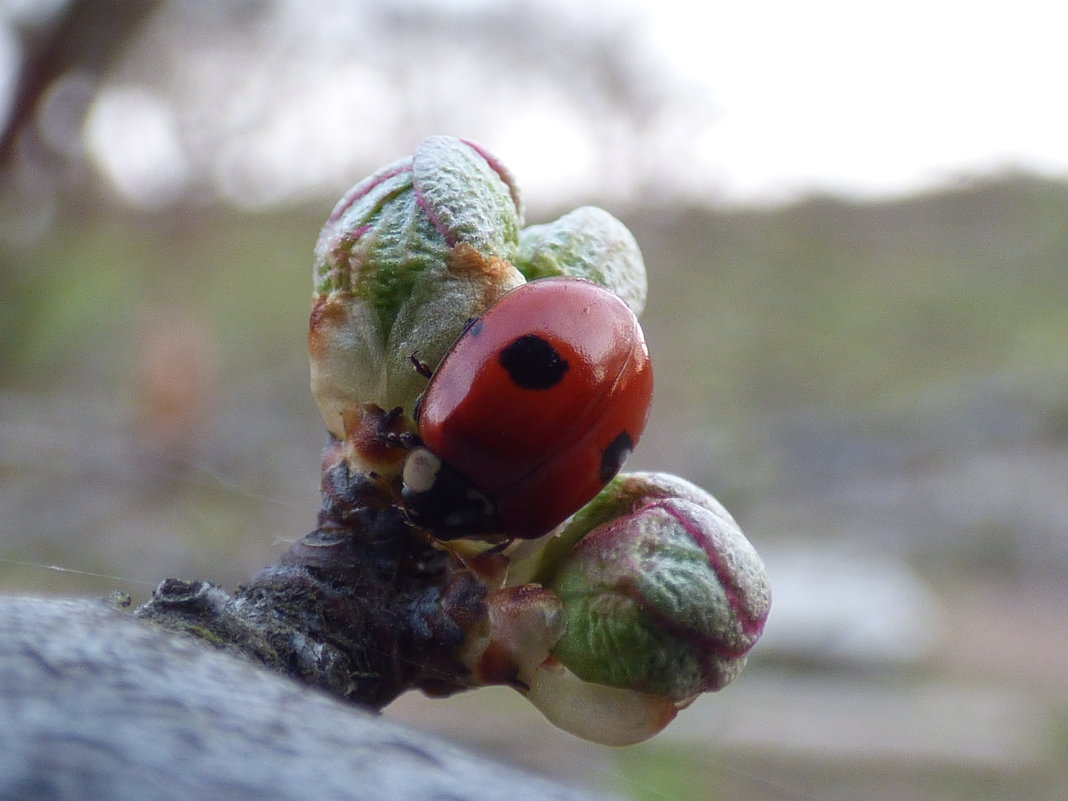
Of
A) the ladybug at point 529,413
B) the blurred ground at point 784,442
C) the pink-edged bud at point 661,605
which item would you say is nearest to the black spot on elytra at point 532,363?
the ladybug at point 529,413

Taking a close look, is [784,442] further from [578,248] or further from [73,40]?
[578,248]

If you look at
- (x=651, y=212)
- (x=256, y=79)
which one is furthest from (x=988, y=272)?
(x=256, y=79)

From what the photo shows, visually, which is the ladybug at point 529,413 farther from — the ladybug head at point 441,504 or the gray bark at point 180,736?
the gray bark at point 180,736

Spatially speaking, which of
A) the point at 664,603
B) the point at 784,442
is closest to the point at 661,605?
the point at 664,603

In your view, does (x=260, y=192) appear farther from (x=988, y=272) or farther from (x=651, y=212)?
(x=988, y=272)

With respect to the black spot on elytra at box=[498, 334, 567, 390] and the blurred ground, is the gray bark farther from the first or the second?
the blurred ground
